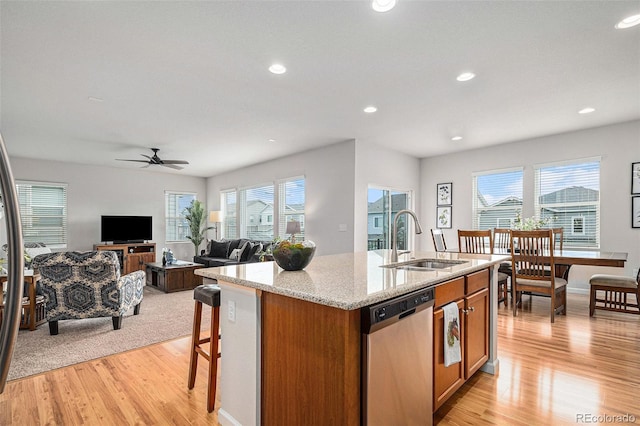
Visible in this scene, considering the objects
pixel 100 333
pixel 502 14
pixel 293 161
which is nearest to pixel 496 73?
pixel 502 14

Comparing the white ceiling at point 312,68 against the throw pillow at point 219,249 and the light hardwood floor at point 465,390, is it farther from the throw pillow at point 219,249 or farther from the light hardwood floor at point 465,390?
the throw pillow at point 219,249

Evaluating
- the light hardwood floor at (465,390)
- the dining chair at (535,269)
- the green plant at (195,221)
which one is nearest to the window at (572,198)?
the dining chair at (535,269)

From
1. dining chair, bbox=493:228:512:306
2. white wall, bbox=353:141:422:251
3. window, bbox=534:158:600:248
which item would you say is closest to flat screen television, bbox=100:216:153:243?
white wall, bbox=353:141:422:251

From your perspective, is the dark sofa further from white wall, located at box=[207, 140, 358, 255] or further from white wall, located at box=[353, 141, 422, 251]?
white wall, located at box=[353, 141, 422, 251]

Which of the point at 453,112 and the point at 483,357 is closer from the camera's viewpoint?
the point at 483,357

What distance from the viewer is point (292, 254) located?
2.05 meters

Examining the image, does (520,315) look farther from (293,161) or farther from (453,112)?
(293,161)

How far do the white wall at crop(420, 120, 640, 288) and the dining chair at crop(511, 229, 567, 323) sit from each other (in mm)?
1751

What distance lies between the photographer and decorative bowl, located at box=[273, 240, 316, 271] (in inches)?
80.7

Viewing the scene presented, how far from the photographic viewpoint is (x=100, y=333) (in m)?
3.65

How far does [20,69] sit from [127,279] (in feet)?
7.68

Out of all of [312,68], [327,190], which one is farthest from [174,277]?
[312,68]

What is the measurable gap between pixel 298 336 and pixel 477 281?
153cm

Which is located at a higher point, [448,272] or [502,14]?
[502,14]
